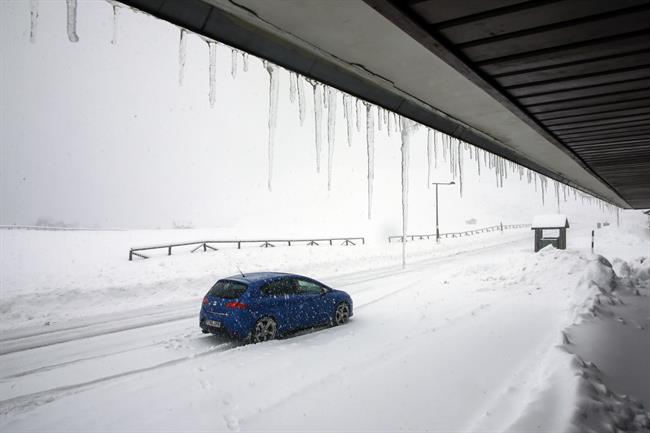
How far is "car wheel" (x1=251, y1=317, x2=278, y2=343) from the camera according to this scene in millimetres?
7961

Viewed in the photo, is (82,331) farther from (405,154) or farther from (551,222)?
(551,222)

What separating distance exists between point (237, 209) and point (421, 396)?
102144mm

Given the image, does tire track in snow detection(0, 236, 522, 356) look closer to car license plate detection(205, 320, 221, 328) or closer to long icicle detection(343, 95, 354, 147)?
car license plate detection(205, 320, 221, 328)

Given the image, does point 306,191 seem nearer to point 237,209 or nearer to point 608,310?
point 237,209

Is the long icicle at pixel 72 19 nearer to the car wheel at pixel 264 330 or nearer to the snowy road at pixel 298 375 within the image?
the snowy road at pixel 298 375

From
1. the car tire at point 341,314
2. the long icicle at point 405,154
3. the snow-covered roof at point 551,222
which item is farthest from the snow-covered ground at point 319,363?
the snow-covered roof at point 551,222

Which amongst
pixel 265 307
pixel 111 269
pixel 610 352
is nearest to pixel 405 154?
pixel 265 307

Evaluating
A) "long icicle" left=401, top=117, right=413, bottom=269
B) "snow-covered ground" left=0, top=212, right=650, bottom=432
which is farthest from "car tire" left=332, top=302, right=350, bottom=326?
"long icicle" left=401, top=117, right=413, bottom=269

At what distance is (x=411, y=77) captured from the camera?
157 inches

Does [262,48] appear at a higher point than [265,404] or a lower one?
higher

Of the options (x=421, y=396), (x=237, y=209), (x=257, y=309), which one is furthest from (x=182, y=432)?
(x=237, y=209)

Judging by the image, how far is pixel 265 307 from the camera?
26.9 ft

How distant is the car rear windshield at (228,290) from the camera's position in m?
8.22

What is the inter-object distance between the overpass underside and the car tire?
5591mm
